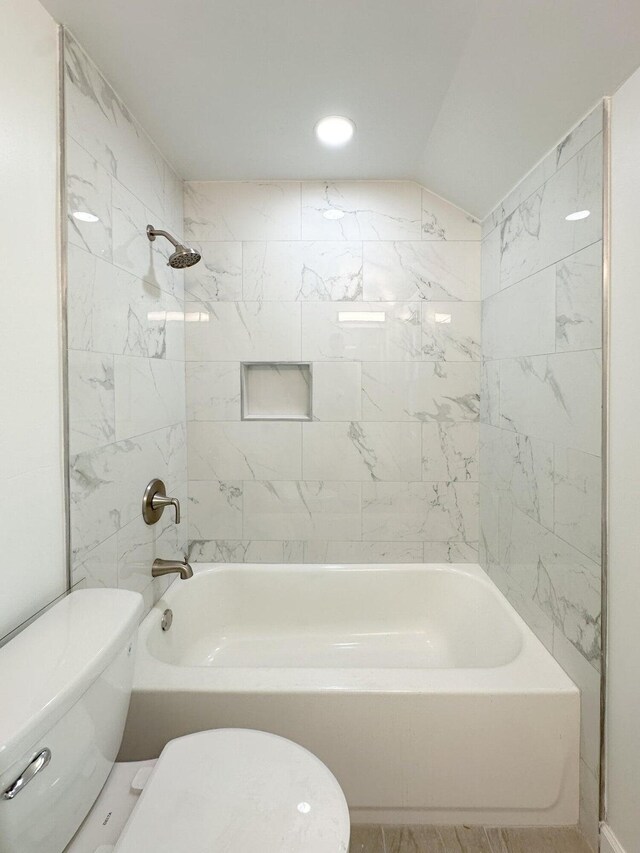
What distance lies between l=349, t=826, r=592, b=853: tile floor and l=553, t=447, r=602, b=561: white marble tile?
85 cm

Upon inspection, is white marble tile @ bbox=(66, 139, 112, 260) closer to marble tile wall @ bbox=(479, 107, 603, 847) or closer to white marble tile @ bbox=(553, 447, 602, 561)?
marble tile wall @ bbox=(479, 107, 603, 847)

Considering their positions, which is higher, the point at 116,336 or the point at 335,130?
the point at 335,130

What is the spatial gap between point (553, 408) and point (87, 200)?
1598mm

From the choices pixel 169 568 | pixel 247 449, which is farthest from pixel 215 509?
pixel 169 568

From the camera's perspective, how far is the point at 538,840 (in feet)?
4.27

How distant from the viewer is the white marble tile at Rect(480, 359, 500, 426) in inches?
76.6

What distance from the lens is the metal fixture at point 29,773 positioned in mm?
694

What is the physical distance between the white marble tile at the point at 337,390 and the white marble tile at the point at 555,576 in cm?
81

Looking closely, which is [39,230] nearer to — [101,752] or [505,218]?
[101,752]

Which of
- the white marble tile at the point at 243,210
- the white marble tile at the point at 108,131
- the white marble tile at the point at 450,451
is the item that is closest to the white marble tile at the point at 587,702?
the white marble tile at the point at 450,451

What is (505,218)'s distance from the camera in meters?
1.85

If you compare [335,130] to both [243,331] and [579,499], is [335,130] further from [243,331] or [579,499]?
[579,499]

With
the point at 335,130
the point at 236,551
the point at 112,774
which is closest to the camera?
the point at 112,774

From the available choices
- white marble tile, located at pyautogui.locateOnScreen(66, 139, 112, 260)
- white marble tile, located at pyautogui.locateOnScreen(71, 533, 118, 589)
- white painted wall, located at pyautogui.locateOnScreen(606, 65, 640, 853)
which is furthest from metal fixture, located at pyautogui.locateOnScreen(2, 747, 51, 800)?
white painted wall, located at pyautogui.locateOnScreen(606, 65, 640, 853)
